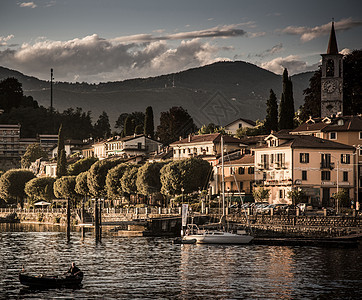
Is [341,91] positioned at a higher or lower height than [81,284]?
higher

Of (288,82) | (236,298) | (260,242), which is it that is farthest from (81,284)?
(288,82)

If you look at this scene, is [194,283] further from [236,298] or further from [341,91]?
[341,91]

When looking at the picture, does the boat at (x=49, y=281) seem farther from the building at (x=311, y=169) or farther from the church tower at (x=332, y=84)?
the church tower at (x=332, y=84)

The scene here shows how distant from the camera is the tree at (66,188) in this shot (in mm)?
153087

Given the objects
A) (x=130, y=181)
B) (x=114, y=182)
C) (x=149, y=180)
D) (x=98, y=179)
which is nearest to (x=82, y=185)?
(x=98, y=179)

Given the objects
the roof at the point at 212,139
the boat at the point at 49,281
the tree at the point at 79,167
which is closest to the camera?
the boat at the point at 49,281

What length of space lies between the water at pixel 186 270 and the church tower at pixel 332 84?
219ft

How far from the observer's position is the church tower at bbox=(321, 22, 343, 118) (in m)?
151

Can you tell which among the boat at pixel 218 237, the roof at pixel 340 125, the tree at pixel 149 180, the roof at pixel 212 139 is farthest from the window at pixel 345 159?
the boat at pixel 218 237

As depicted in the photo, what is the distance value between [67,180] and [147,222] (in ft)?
161

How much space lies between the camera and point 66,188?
153125 mm

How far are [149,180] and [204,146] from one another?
26.0m

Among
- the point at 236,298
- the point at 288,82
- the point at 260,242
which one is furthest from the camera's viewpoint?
the point at 288,82

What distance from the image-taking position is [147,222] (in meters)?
108
